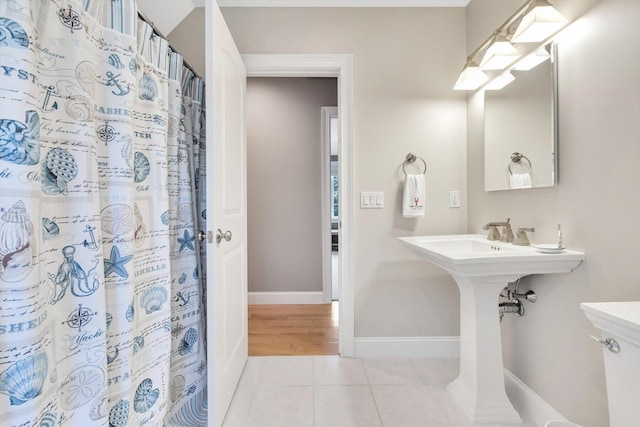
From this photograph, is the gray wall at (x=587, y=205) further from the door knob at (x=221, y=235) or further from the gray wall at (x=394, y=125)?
the door knob at (x=221, y=235)

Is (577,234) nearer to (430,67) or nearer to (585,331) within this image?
(585,331)

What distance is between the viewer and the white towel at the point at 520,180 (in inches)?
59.6

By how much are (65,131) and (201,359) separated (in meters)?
1.25

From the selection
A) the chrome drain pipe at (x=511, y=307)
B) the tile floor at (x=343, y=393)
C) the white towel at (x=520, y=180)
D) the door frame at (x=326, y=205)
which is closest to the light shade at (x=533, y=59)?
the white towel at (x=520, y=180)

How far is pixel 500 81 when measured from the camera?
1741 mm

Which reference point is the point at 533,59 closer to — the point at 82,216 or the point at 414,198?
the point at 414,198

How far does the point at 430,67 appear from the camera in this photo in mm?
2111

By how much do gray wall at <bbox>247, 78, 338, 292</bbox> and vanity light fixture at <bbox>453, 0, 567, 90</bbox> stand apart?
1.67m

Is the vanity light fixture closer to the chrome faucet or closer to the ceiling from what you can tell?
the ceiling

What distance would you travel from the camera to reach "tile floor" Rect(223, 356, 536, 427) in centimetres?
151

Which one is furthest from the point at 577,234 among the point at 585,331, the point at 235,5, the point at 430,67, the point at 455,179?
the point at 235,5

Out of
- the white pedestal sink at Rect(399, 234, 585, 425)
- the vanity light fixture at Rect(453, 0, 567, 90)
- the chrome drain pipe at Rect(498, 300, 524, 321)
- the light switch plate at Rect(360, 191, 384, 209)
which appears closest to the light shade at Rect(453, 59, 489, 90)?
the vanity light fixture at Rect(453, 0, 567, 90)

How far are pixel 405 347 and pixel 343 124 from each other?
5.16 feet

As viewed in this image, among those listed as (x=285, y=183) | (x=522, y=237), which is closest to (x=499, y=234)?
(x=522, y=237)
